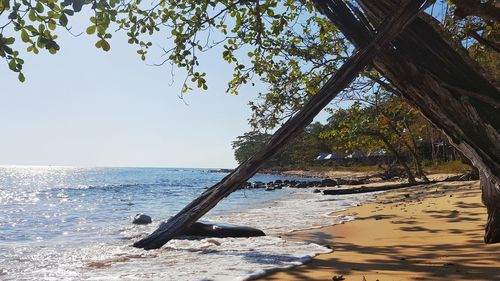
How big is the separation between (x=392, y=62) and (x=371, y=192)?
21012mm

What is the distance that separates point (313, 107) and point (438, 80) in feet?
3.36

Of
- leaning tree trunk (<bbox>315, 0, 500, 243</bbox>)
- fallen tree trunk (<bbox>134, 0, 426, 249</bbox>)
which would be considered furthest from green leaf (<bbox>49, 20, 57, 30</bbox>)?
leaning tree trunk (<bbox>315, 0, 500, 243</bbox>)

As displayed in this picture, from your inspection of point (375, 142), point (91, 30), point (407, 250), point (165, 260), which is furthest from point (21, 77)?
point (375, 142)

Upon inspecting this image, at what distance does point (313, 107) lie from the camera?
3.28 metres

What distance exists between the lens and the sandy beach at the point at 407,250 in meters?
4.26

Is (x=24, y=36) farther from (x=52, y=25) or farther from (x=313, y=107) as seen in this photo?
(x=313, y=107)

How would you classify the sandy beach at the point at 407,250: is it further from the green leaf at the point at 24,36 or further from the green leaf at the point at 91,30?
the green leaf at the point at 24,36

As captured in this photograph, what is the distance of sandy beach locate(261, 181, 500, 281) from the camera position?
4.26m

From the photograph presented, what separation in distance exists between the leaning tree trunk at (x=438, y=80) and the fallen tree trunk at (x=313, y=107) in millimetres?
204

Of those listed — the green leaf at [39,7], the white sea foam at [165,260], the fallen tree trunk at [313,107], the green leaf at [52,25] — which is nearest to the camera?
the fallen tree trunk at [313,107]

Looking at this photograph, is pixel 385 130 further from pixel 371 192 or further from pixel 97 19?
pixel 97 19

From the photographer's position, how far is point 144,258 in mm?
6746

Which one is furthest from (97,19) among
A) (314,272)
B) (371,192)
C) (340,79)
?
(371,192)

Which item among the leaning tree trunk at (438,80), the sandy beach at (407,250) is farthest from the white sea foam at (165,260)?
the leaning tree trunk at (438,80)
